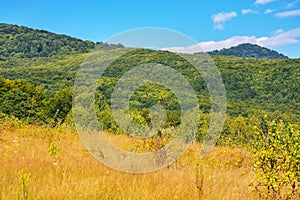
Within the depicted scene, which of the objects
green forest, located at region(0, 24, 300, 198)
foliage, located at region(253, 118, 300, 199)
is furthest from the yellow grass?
green forest, located at region(0, 24, 300, 198)

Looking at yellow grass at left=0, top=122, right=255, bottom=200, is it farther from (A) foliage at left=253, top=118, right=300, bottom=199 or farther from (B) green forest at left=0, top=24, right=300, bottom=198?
(B) green forest at left=0, top=24, right=300, bottom=198

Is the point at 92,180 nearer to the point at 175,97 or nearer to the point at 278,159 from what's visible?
the point at 278,159

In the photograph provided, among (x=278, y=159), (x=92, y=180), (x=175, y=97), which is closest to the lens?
(x=278, y=159)

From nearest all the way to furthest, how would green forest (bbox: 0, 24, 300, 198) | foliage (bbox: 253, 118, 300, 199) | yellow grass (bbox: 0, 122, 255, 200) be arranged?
yellow grass (bbox: 0, 122, 255, 200) → foliage (bbox: 253, 118, 300, 199) → green forest (bbox: 0, 24, 300, 198)

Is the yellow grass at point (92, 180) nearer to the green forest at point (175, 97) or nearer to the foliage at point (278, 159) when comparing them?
the foliage at point (278, 159)

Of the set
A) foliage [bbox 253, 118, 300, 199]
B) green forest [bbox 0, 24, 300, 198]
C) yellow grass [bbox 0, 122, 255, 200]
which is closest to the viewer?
yellow grass [bbox 0, 122, 255, 200]

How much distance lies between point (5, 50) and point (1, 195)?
206114 mm

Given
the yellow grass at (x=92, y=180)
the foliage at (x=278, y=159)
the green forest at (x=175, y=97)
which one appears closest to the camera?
the yellow grass at (x=92, y=180)

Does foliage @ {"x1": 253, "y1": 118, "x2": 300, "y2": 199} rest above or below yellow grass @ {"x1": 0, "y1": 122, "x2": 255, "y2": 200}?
above

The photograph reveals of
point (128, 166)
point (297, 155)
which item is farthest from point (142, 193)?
point (297, 155)

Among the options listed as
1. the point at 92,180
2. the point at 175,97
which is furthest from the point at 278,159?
the point at 175,97

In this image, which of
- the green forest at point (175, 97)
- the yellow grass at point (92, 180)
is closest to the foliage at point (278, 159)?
the green forest at point (175, 97)

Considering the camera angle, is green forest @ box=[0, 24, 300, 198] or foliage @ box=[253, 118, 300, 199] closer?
foliage @ box=[253, 118, 300, 199]

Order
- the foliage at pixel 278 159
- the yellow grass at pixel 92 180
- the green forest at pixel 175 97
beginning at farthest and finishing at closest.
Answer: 1. the green forest at pixel 175 97
2. the foliage at pixel 278 159
3. the yellow grass at pixel 92 180
